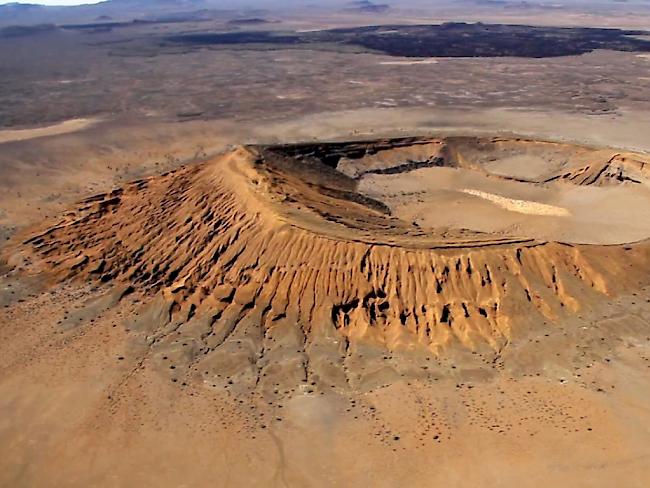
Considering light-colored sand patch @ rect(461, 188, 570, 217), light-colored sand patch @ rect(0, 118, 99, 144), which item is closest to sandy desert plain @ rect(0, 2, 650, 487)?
light-colored sand patch @ rect(461, 188, 570, 217)

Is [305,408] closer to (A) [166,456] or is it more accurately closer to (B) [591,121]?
(A) [166,456]

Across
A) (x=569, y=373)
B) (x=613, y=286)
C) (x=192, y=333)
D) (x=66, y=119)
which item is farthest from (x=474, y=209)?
(x=66, y=119)

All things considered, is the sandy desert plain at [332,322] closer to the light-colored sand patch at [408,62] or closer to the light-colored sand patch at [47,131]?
the light-colored sand patch at [47,131]

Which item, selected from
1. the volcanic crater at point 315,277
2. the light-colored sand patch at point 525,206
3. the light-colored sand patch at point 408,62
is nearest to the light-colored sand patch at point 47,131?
the volcanic crater at point 315,277

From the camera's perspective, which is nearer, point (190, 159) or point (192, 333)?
point (192, 333)

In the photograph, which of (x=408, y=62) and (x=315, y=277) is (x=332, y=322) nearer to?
(x=315, y=277)

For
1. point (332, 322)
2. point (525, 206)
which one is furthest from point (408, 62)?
point (332, 322)
